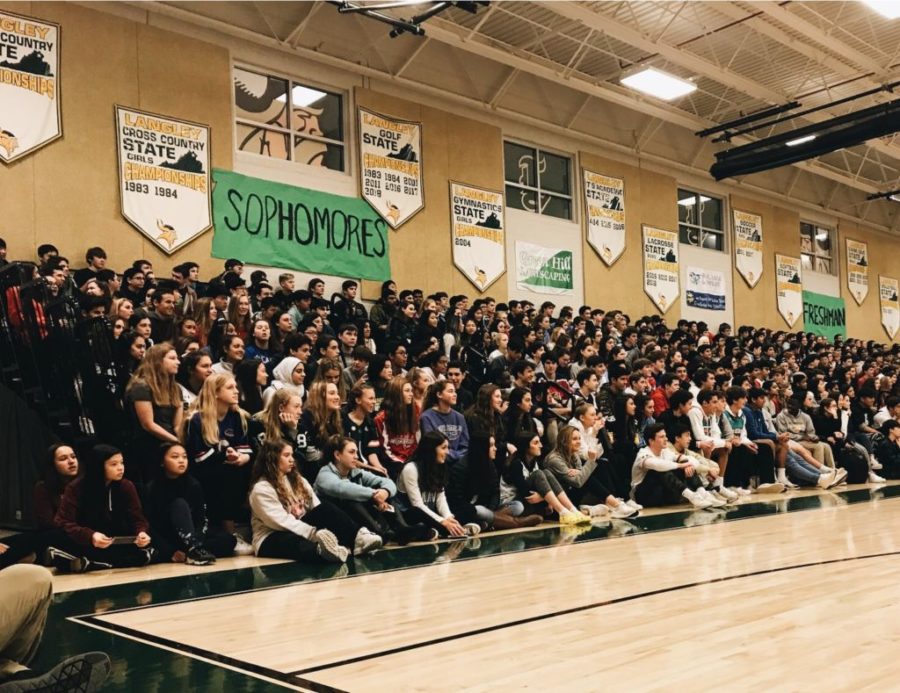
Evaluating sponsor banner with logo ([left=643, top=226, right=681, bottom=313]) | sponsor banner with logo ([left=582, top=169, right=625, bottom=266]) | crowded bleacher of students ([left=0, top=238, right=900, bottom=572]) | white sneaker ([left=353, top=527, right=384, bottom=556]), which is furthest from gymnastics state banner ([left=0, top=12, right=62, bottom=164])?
sponsor banner with logo ([left=643, top=226, right=681, bottom=313])

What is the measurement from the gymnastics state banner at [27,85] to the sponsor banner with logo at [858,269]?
71.0 feet

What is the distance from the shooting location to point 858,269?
26.4 meters

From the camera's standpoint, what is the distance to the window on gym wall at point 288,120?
13.6 m

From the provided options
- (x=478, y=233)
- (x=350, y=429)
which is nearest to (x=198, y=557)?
(x=350, y=429)

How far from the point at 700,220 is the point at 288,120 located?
36.9 ft

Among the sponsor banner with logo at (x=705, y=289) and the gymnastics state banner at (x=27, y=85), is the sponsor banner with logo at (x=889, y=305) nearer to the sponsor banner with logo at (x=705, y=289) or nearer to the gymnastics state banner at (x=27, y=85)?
the sponsor banner with logo at (x=705, y=289)

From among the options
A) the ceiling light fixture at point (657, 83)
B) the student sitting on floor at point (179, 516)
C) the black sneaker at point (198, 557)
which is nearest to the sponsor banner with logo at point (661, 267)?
the ceiling light fixture at point (657, 83)

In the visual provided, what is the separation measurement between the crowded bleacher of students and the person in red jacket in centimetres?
1

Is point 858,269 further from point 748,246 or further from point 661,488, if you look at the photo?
point 661,488

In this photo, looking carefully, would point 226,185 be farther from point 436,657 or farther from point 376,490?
point 436,657

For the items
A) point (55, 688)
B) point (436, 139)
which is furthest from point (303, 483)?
point (436, 139)

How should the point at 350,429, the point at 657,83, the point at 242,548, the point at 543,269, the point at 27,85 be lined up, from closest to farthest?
1. the point at 242,548
2. the point at 350,429
3. the point at 27,85
4. the point at 657,83
5. the point at 543,269

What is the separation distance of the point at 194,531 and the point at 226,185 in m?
7.57

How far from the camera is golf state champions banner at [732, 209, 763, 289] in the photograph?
22.3 metres
